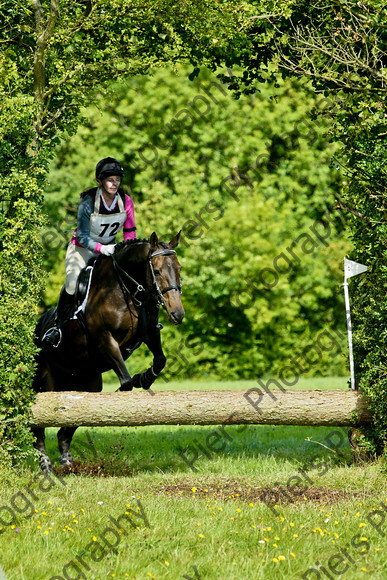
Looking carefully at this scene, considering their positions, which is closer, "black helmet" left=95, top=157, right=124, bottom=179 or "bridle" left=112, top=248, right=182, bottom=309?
"bridle" left=112, top=248, right=182, bottom=309

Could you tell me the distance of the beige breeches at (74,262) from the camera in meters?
8.94

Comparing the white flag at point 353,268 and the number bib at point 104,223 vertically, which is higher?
the number bib at point 104,223

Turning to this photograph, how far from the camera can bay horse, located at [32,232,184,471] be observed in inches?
313

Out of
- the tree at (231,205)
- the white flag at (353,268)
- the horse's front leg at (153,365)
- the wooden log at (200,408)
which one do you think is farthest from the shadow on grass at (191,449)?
the tree at (231,205)

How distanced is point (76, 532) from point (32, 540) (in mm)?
327

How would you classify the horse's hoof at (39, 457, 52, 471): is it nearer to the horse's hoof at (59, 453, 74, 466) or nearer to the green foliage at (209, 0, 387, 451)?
the horse's hoof at (59, 453, 74, 466)

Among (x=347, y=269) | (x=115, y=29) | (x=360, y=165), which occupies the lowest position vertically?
(x=347, y=269)

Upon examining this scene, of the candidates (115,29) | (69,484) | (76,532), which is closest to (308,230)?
(115,29)

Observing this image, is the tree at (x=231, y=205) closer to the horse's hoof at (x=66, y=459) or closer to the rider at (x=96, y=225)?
the rider at (x=96, y=225)

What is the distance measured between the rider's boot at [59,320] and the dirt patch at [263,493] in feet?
7.61

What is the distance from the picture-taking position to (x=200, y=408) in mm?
7770

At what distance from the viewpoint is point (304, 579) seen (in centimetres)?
508

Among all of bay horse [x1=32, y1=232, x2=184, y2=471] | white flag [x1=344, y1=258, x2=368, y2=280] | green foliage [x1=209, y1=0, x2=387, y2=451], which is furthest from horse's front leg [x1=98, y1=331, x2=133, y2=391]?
white flag [x1=344, y1=258, x2=368, y2=280]

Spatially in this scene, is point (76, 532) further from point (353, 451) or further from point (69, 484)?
point (353, 451)
